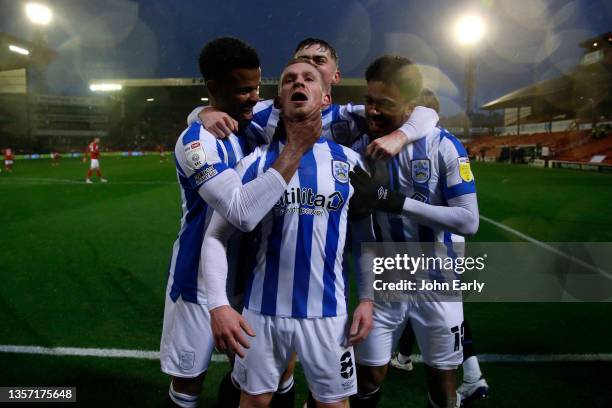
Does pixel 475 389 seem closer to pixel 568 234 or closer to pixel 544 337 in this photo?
pixel 544 337

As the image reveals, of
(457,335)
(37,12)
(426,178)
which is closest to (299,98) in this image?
(426,178)

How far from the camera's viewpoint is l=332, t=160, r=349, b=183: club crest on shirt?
6.44 ft

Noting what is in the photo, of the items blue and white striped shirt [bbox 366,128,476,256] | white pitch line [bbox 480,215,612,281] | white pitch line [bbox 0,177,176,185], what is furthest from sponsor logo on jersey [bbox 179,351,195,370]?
white pitch line [bbox 0,177,176,185]

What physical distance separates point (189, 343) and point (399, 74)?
169 cm

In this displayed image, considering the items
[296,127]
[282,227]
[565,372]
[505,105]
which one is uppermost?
[505,105]

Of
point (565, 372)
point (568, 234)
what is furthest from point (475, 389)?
point (568, 234)

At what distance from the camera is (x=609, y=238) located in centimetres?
768

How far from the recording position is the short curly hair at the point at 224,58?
89.4 inches

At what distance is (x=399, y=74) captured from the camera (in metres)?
2.40

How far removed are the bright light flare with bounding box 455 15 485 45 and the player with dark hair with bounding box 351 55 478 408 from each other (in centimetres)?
4120

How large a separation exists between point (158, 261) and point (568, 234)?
260 inches

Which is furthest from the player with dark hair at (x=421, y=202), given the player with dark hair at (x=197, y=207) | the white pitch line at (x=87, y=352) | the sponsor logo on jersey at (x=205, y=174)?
the white pitch line at (x=87, y=352)

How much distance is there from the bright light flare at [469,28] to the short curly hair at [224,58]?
41482 mm

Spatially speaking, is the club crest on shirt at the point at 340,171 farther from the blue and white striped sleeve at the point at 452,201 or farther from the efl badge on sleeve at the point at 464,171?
the efl badge on sleeve at the point at 464,171
